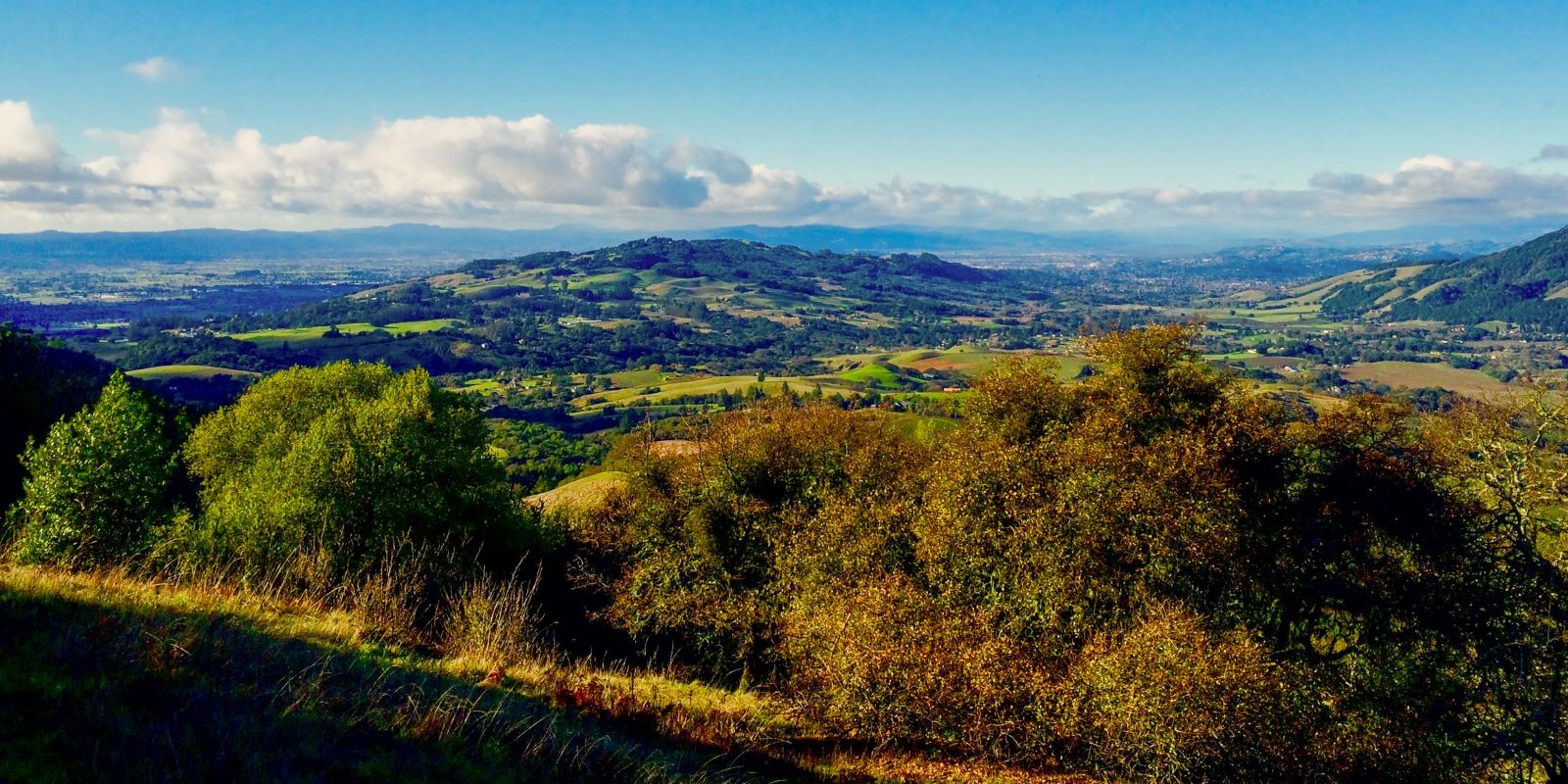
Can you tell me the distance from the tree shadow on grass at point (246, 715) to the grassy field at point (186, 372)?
181164 mm

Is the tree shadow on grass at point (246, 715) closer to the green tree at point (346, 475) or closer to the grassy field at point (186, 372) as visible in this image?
the green tree at point (346, 475)

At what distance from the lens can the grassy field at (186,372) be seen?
15600 centimetres

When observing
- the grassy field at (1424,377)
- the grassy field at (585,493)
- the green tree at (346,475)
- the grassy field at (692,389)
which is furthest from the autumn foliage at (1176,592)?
the grassy field at (1424,377)

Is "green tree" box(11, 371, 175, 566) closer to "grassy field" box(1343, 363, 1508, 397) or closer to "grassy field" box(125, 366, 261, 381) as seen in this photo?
"grassy field" box(125, 366, 261, 381)

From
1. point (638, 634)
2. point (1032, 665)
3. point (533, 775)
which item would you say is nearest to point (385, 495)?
point (638, 634)

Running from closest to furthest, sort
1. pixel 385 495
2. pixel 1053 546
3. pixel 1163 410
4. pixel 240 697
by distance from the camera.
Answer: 1. pixel 240 697
2. pixel 1053 546
3. pixel 1163 410
4. pixel 385 495

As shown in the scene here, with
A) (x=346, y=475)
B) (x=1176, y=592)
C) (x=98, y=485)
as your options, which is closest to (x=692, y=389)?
(x=346, y=475)

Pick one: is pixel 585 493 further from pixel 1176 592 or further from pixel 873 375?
pixel 873 375

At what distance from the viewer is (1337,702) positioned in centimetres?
1784

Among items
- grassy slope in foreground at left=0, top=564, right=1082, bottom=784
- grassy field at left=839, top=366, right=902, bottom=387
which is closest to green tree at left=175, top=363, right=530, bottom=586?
grassy slope in foreground at left=0, top=564, right=1082, bottom=784

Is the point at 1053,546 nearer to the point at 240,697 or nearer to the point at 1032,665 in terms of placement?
the point at 1032,665

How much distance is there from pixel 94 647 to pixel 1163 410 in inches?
974

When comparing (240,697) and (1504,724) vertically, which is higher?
(240,697)

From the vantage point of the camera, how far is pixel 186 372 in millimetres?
159250
